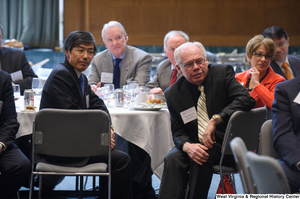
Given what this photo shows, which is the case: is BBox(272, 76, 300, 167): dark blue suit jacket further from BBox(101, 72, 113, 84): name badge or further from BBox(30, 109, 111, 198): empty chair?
BBox(101, 72, 113, 84): name badge

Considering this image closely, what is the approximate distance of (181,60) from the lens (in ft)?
8.58

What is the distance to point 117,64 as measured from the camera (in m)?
4.23

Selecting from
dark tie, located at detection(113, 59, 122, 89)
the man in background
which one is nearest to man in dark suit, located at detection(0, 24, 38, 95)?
the man in background

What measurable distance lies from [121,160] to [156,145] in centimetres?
39

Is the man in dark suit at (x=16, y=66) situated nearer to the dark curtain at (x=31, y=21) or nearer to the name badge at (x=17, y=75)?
the name badge at (x=17, y=75)

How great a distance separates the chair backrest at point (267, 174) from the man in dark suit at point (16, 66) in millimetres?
3331

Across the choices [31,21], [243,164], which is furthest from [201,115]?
[31,21]

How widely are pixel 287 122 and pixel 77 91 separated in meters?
1.46

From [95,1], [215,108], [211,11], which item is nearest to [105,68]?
[215,108]

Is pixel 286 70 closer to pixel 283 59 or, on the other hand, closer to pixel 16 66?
Answer: pixel 283 59

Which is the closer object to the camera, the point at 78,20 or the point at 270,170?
the point at 270,170

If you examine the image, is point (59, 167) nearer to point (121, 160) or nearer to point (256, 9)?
point (121, 160)

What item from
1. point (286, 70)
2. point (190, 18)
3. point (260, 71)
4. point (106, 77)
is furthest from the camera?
point (190, 18)

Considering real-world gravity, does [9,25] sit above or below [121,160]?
above
